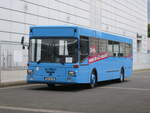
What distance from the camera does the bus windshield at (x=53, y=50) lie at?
16.9 m

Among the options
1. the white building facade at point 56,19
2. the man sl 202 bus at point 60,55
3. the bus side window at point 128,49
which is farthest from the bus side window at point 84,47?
the bus side window at point 128,49

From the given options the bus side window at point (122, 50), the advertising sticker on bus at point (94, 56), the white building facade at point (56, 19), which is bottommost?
the advertising sticker on bus at point (94, 56)

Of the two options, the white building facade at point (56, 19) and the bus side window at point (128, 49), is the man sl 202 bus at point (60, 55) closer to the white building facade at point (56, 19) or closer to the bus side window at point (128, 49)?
the white building facade at point (56, 19)

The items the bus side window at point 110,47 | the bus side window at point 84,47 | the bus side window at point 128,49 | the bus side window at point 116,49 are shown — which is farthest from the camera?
the bus side window at point 128,49

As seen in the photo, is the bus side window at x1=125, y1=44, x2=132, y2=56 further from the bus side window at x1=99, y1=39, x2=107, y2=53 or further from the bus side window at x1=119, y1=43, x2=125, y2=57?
the bus side window at x1=99, y1=39, x2=107, y2=53

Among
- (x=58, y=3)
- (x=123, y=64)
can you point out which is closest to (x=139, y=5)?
(x=58, y=3)

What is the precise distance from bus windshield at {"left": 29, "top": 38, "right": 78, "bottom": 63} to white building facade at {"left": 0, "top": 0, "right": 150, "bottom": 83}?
3745 millimetres

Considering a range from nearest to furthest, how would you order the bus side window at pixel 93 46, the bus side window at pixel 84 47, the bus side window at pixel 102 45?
the bus side window at pixel 84 47, the bus side window at pixel 93 46, the bus side window at pixel 102 45

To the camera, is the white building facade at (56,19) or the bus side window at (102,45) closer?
the bus side window at (102,45)

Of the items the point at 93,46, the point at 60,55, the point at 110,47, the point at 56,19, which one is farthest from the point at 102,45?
the point at 56,19

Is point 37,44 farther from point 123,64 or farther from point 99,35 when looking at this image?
point 123,64

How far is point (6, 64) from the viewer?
2120 centimetres

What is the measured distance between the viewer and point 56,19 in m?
40.6

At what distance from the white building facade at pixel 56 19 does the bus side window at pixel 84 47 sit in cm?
507
